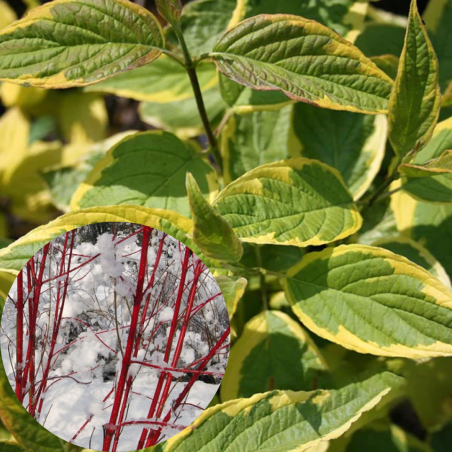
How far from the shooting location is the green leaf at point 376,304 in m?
0.60

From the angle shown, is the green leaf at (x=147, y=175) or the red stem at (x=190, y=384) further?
the green leaf at (x=147, y=175)

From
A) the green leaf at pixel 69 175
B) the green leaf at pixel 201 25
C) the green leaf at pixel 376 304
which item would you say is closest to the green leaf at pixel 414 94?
the green leaf at pixel 376 304

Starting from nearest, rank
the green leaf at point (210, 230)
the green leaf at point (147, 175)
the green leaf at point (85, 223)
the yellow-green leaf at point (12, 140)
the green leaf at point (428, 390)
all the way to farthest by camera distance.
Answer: the green leaf at point (210, 230), the green leaf at point (85, 223), the green leaf at point (147, 175), the green leaf at point (428, 390), the yellow-green leaf at point (12, 140)

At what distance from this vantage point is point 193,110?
107 cm

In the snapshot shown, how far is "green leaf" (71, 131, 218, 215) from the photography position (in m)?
0.73

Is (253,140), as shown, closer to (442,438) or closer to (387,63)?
(387,63)

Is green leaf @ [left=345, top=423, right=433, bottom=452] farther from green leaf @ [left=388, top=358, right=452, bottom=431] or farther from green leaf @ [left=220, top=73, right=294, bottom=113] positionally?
green leaf @ [left=220, top=73, right=294, bottom=113]

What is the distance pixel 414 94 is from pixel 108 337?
1.36 feet

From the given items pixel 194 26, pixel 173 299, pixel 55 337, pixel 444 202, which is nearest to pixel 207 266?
pixel 173 299

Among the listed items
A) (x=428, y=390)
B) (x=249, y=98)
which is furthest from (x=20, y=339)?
(x=428, y=390)

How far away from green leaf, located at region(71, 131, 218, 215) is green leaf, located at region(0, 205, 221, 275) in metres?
0.09

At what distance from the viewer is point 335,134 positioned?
0.83 meters

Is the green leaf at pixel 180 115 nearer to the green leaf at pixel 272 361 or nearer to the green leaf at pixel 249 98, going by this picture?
the green leaf at pixel 249 98

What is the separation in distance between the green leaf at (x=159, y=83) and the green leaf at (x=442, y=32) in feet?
1.20
